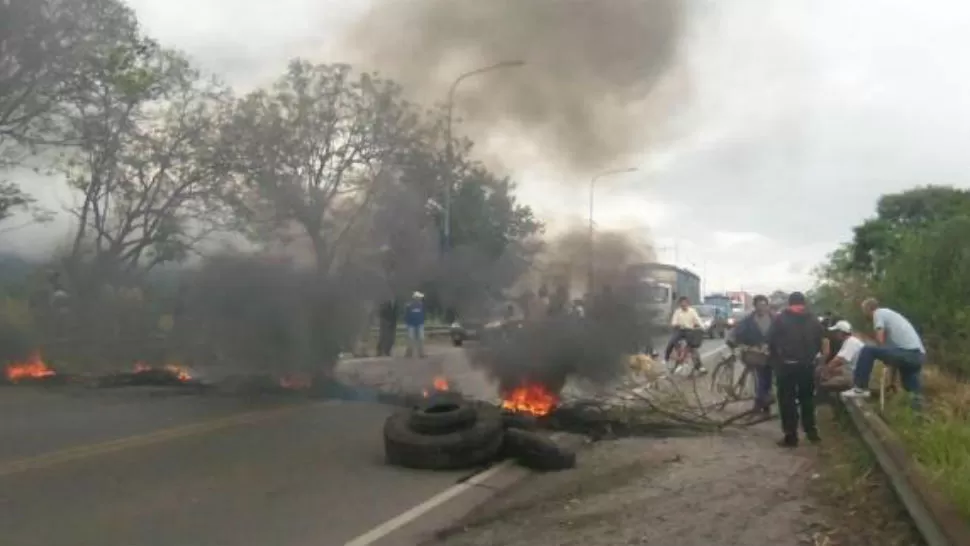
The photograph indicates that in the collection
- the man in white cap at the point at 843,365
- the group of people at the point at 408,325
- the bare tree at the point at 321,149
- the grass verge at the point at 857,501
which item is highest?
the bare tree at the point at 321,149

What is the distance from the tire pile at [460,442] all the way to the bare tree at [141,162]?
40.5 feet

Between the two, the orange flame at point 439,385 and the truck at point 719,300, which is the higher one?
the truck at point 719,300

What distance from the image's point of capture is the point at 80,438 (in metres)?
10.6

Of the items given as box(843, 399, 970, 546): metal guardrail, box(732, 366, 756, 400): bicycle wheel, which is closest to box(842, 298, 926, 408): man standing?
box(843, 399, 970, 546): metal guardrail

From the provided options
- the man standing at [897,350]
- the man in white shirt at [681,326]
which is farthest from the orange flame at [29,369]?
the man standing at [897,350]

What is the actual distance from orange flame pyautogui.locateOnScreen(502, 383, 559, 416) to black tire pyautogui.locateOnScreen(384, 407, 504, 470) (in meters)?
2.29

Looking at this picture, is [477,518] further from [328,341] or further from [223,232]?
[223,232]

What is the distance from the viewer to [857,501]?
761 centimetres

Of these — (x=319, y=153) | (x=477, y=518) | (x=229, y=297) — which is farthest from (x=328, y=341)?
(x=477, y=518)

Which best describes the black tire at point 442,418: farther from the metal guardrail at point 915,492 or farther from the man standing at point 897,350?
the man standing at point 897,350

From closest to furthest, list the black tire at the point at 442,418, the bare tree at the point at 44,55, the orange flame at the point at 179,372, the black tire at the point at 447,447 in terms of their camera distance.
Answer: the black tire at the point at 447,447, the black tire at the point at 442,418, the orange flame at the point at 179,372, the bare tree at the point at 44,55

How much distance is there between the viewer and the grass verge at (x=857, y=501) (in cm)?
649

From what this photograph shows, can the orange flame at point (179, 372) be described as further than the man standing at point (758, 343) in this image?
Yes

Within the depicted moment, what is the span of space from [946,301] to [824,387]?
4151 mm
